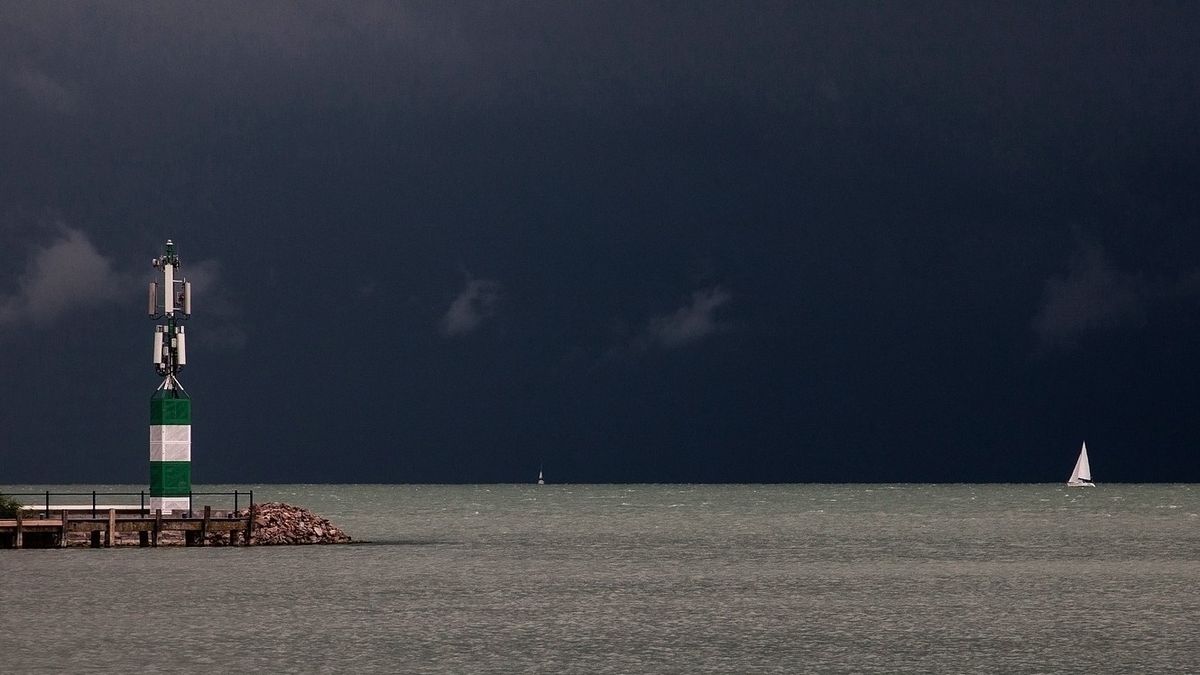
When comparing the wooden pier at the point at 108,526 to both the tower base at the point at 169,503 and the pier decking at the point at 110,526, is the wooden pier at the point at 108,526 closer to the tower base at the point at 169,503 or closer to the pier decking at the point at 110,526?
the pier decking at the point at 110,526

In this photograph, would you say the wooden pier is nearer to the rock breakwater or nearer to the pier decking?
the pier decking

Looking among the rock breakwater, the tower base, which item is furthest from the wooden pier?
the rock breakwater

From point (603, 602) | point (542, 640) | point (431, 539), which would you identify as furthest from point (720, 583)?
point (431, 539)

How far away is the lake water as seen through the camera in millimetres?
39688

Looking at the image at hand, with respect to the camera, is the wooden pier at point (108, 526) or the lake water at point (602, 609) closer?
the lake water at point (602, 609)

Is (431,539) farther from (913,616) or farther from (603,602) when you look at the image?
(913,616)

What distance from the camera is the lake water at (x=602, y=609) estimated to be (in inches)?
1563

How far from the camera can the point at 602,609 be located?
5225 centimetres

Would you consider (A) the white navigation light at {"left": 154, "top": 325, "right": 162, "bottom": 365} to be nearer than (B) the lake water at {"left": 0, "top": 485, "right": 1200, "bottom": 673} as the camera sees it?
No

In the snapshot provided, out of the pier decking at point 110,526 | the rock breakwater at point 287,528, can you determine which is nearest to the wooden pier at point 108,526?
the pier decking at point 110,526

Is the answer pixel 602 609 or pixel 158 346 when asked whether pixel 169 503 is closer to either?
pixel 158 346

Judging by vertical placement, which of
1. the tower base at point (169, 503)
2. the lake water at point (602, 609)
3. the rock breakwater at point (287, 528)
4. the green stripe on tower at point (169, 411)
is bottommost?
the lake water at point (602, 609)

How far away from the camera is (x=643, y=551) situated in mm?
87812

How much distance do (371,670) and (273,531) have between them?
42.1 m
